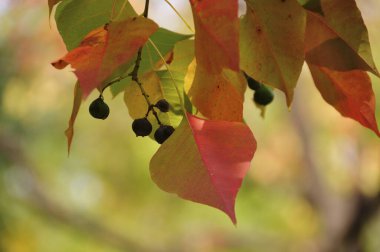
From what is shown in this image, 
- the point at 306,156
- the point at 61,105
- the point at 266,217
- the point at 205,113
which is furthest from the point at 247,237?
A: the point at 205,113

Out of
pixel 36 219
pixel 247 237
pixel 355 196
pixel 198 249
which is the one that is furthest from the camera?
pixel 198 249

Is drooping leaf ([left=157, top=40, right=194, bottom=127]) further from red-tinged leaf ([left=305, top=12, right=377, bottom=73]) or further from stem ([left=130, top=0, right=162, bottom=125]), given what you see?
red-tinged leaf ([left=305, top=12, right=377, bottom=73])

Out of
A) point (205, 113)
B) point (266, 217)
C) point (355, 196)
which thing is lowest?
point (266, 217)

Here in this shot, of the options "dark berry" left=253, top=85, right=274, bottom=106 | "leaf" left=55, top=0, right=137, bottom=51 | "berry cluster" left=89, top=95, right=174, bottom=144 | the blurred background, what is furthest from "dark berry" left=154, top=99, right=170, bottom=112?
the blurred background

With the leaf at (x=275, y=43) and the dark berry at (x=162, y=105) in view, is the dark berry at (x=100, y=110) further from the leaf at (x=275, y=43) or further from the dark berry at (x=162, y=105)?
the leaf at (x=275, y=43)

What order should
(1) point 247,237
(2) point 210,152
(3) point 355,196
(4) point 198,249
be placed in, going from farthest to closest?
(4) point 198,249 < (1) point 247,237 < (3) point 355,196 < (2) point 210,152

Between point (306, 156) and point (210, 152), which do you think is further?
point (306, 156)

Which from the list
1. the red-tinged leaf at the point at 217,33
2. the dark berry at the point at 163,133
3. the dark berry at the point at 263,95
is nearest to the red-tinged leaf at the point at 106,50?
the red-tinged leaf at the point at 217,33

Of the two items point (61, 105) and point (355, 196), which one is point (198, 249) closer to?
point (61, 105)
